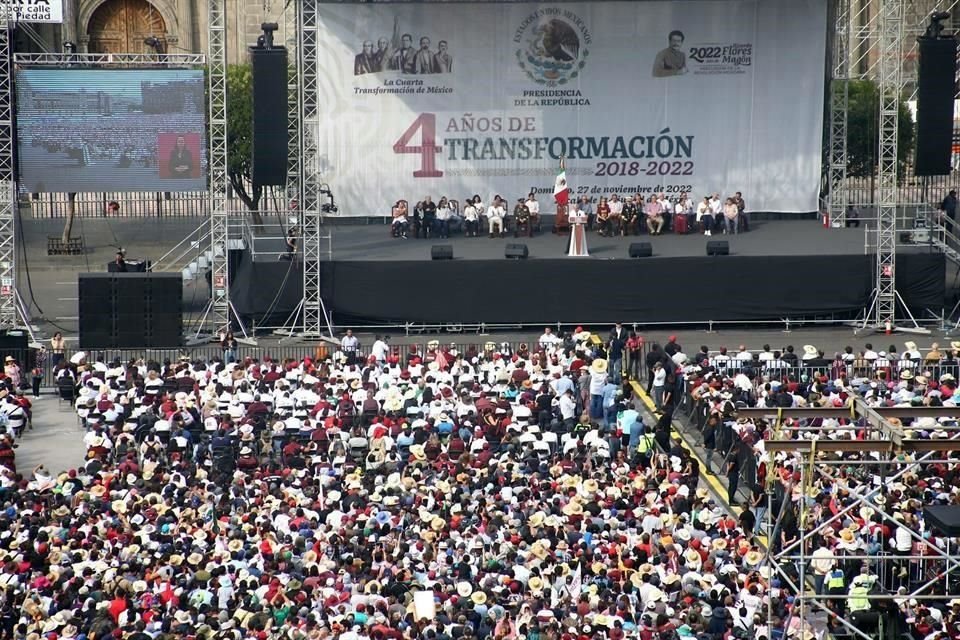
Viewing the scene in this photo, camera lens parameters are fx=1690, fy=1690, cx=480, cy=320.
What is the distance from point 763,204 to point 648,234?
166 inches

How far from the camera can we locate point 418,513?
24719mm

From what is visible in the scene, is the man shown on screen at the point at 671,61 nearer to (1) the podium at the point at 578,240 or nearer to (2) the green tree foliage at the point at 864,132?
(1) the podium at the point at 578,240

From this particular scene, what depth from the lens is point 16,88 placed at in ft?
Result: 130

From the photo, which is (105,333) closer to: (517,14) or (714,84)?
(517,14)

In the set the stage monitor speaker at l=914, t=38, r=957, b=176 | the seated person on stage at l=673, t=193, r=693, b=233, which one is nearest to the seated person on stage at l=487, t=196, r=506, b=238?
the seated person on stage at l=673, t=193, r=693, b=233

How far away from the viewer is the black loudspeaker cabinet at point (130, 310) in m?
38.2

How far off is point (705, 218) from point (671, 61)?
4.66 m

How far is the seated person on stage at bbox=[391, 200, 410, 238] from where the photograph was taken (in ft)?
149

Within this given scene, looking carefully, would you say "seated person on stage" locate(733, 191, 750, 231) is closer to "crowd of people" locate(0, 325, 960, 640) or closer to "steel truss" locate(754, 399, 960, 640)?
"crowd of people" locate(0, 325, 960, 640)

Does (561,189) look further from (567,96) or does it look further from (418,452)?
(418,452)

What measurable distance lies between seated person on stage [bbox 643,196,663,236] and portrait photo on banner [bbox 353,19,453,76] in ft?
22.2

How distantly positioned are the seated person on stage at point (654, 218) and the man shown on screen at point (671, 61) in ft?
12.8

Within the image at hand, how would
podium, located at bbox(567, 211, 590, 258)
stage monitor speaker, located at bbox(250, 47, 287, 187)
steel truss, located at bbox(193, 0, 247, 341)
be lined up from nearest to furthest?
1. stage monitor speaker, located at bbox(250, 47, 287, 187)
2. steel truss, located at bbox(193, 0, 247, 341)
3. podium, located at bbox(567, 211, 590, 258)

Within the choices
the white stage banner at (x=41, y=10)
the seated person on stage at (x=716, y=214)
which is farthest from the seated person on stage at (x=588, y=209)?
the white stage banner at (x=41, y=10)
